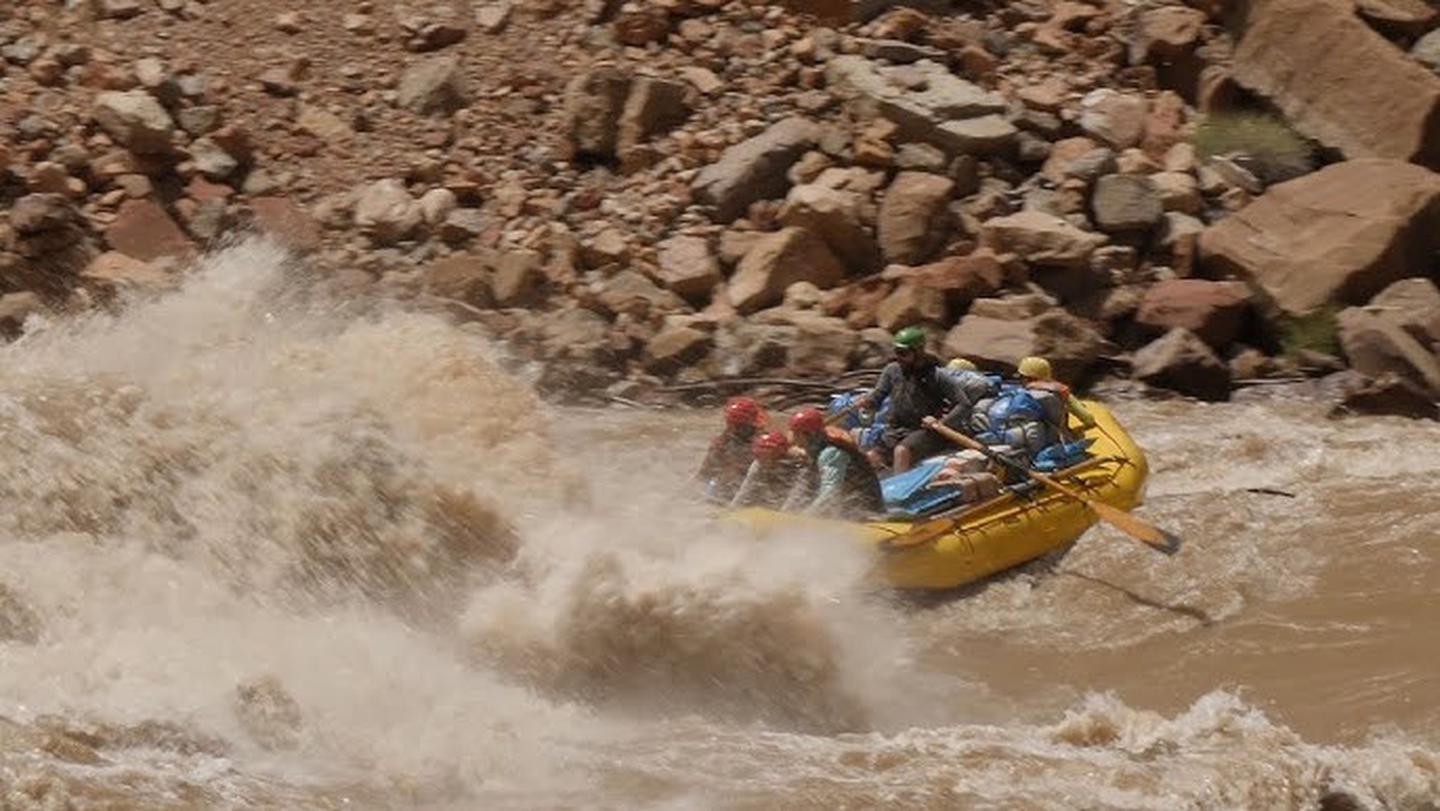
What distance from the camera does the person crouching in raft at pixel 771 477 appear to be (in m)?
9.30

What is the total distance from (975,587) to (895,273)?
4364mm

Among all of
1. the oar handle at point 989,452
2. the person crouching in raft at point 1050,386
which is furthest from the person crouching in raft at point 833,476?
the person crouching in raft at point 1050,386

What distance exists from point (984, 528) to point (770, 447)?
1.04m

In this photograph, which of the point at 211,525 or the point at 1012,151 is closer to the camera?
the point at 211,525

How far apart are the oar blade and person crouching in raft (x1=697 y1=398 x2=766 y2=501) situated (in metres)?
1.61

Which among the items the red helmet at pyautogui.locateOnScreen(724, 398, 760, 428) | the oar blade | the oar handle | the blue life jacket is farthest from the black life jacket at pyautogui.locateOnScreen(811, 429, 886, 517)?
the oar blade

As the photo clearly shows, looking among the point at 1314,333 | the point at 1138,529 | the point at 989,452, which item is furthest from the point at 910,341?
the point at 1314,333

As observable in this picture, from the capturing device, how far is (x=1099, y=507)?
30.9 ft

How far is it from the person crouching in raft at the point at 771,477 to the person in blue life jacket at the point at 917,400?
0.74 metres

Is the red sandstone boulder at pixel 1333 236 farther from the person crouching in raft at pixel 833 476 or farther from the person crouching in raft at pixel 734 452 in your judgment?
the person crouching in raft at pixel 734 452

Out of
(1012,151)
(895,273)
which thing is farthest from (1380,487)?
(1012,151)

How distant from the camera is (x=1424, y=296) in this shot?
12648 mm

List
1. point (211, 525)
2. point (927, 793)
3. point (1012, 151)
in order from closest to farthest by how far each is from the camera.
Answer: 1. point (927, 793)
2. point (211, 525)
3. point (1012, 151)

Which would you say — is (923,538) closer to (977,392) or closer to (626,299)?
(977,392)
